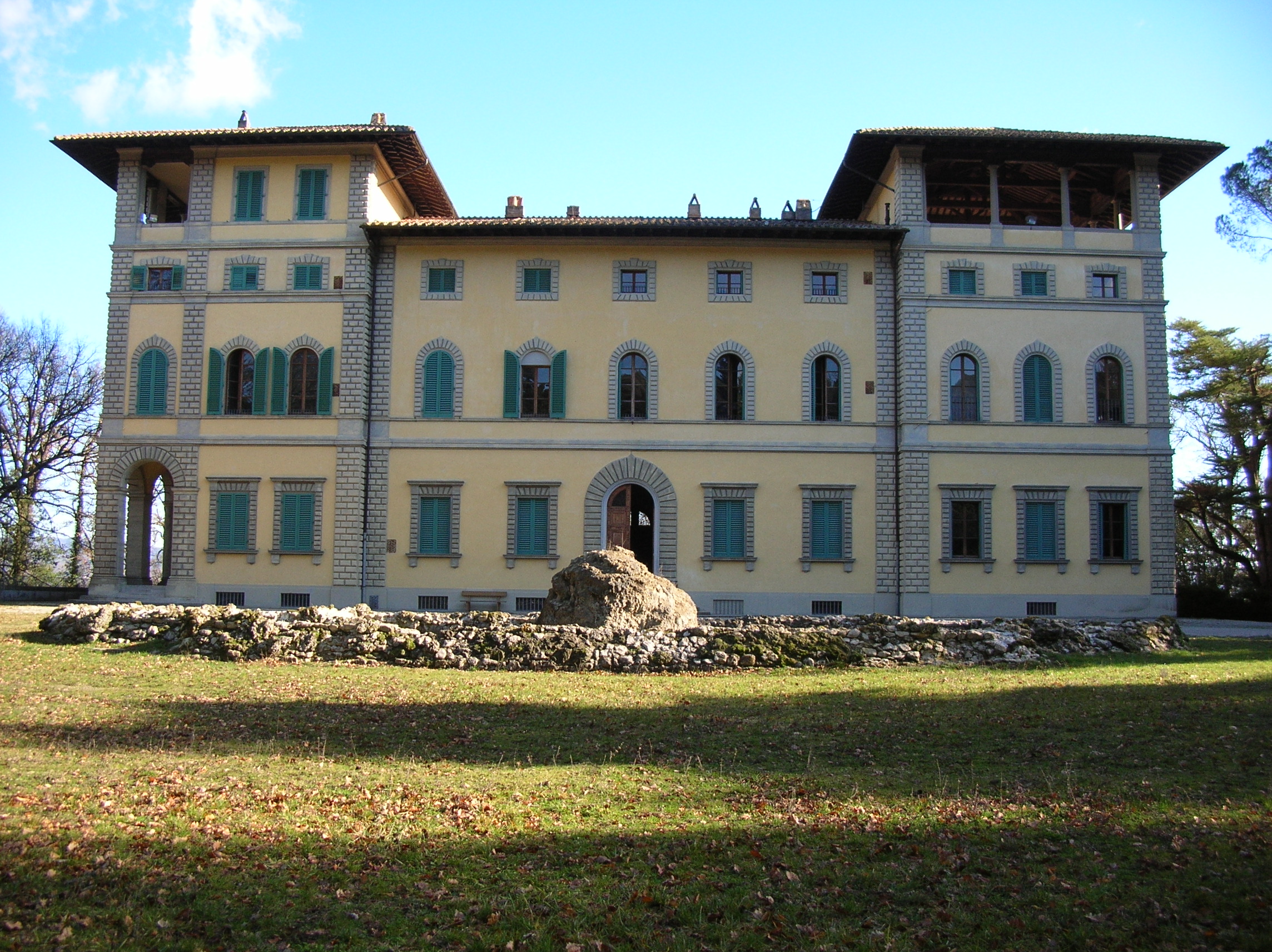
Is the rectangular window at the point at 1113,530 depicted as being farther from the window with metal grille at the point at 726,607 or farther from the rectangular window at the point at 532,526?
the rectangular window at the point at 532,526

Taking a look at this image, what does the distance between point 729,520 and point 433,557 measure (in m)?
9.11

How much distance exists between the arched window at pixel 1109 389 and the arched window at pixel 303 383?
79.6ft

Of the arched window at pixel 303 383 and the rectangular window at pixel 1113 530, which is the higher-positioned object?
the arched window at pixel 303 383

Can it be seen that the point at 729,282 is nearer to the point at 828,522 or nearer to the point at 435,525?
the point at 828,522

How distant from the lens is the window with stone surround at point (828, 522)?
27.8m

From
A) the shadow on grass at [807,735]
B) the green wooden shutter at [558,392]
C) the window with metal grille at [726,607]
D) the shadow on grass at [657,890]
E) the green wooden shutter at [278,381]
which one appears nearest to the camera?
the shadow on grass at [657,890]

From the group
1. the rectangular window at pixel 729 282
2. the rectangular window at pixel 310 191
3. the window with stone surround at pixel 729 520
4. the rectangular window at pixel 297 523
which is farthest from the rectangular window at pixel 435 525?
the rectangular window at pixel 729 282

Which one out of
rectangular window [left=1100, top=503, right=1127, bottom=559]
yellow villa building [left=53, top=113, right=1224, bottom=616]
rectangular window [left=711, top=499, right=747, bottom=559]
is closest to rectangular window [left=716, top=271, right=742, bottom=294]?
yellow villa building [left=53, top=113, right=1224, bottom=616]

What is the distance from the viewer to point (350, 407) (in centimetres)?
2788

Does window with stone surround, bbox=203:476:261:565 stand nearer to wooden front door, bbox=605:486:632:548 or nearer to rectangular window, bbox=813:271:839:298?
wooden front door, bbox=605:486:632:548

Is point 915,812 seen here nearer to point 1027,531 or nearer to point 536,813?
point 536,813

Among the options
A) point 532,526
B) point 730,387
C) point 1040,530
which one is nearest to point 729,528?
point 730,387

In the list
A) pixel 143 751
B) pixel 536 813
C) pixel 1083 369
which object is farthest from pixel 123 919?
pixel 1083 369

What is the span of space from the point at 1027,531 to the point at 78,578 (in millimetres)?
40409
